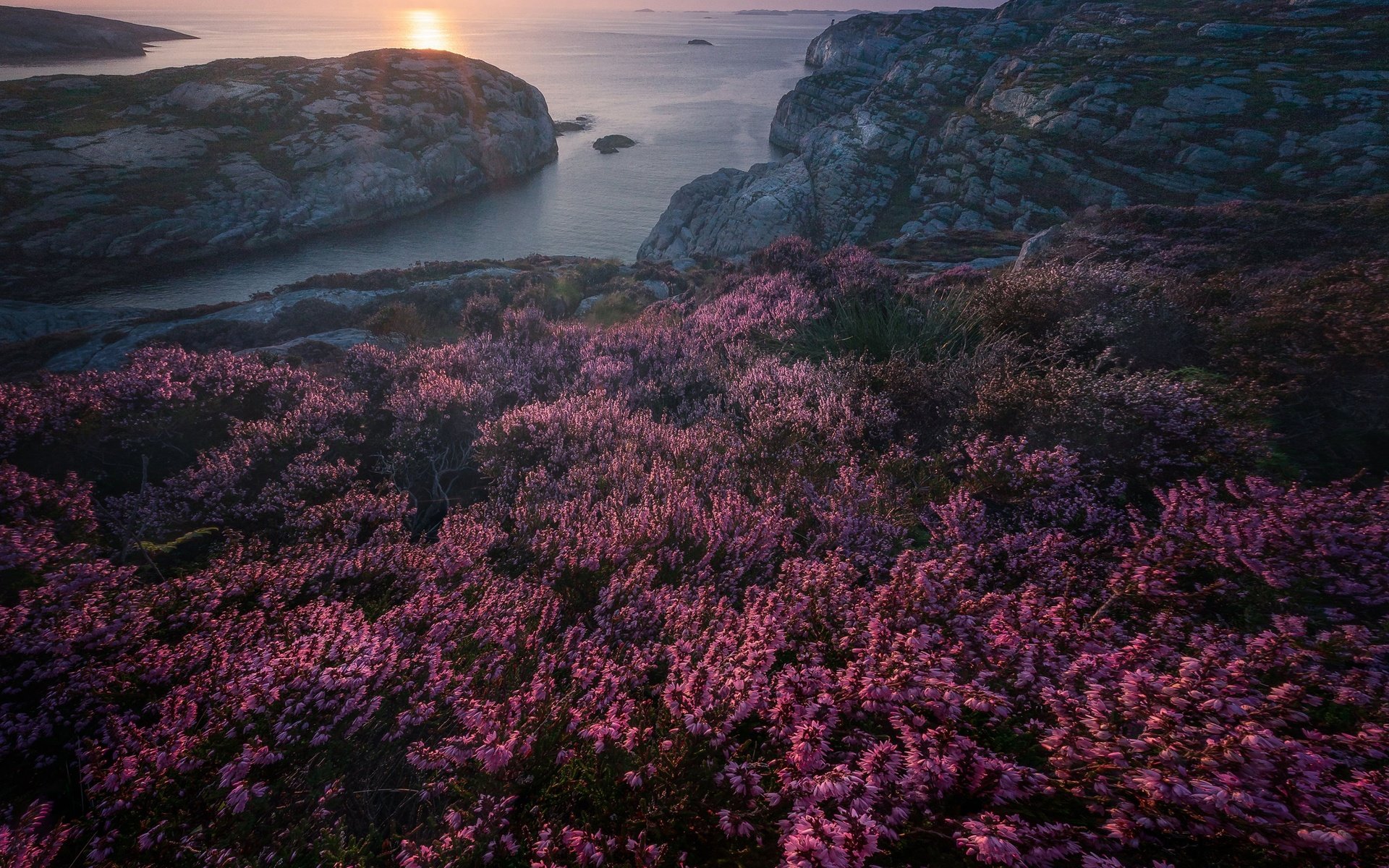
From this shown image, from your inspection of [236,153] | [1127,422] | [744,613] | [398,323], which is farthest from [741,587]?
[236,153]

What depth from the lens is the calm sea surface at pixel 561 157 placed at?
3628 centimetres

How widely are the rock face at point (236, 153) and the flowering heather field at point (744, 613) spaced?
40.7 meters

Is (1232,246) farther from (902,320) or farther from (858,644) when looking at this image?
(858,644)

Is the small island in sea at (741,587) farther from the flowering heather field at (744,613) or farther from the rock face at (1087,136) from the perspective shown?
the rock face at (1087,136)

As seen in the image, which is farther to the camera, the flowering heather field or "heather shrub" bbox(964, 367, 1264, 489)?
"heather shrub" bbox(964, 367, 1264, 489)

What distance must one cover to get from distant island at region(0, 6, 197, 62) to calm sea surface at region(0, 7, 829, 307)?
4205 mm

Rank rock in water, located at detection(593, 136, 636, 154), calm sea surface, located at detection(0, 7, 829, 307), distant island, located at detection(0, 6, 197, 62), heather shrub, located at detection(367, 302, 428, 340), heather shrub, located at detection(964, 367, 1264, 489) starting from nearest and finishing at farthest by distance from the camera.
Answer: heather shrub, located at detection(964, 367, 1264, 489)
heather shrub, located at detection(367, 302, 428, 340)
calm sea surface, located at detection(0, 7, 829, 307)
rock in water, located at detection(593, 136, 636, 154)
distant island, located at detection(0, 6, 197, 62)

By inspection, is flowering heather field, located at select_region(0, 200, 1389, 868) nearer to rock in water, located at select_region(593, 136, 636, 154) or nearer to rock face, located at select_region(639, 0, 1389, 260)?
rock face, located at select_region(639, 0, 1389, 260)

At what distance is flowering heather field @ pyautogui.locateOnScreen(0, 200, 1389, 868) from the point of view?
76.3 inches

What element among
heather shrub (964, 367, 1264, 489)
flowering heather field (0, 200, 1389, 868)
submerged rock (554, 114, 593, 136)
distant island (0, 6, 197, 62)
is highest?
distant island (0, 6, 197, 62)

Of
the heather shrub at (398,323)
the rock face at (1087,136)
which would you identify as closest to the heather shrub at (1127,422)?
the heather shrub at (398,323)

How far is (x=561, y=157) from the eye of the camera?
6222 centimetres

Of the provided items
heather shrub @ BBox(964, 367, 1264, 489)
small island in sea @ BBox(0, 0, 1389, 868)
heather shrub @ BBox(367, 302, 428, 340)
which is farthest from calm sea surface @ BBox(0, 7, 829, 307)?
heather shrub @ BBox(964, 367, 1264, 489)

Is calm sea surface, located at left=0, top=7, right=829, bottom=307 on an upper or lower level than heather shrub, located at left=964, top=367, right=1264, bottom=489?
upper
